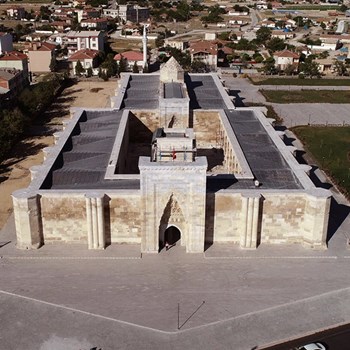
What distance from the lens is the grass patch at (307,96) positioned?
219 ft

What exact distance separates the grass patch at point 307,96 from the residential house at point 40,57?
115ft

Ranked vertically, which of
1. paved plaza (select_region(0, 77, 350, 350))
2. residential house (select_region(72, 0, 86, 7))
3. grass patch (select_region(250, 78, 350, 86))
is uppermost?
residential house (select_region(72, 0, 86, 7))

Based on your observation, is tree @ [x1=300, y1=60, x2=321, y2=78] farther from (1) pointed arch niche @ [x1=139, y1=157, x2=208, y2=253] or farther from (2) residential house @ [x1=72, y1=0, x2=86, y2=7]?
(2) residential house @ [x1=72, y1=0, x2=86, y2=7]

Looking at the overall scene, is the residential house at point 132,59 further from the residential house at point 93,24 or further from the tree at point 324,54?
the residential house at point 93,24

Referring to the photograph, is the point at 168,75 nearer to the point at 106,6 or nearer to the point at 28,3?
the point at 106,6

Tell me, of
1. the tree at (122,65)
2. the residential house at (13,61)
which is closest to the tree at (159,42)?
the tree at (122,65)

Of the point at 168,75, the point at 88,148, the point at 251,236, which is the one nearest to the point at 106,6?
the point at 168,75

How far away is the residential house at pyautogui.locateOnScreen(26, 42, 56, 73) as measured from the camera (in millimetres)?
82750

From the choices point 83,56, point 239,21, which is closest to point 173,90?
point 83,56

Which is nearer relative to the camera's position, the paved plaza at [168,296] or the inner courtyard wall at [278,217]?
the paved plaza at [168,296]

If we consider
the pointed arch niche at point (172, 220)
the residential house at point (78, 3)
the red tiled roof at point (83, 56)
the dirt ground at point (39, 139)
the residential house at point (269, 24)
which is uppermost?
the residential house at point (78, 3)

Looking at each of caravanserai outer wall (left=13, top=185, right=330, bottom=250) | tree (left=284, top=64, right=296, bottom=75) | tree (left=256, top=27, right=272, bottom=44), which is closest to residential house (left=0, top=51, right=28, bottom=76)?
tree (left=284, top=64, right=296, bottom=75)

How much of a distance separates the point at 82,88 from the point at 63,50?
92.4ft

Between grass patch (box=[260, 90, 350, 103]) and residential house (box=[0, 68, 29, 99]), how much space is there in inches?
1250
